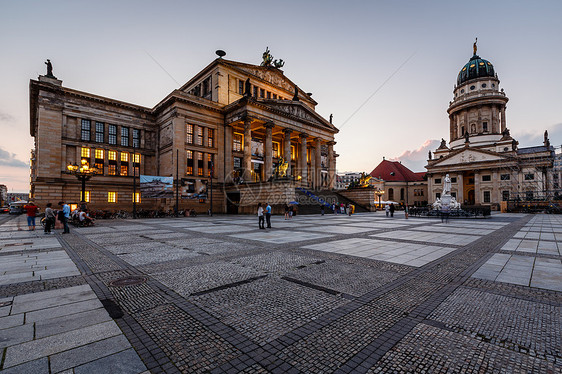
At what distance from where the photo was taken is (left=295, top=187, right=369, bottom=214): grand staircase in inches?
1411

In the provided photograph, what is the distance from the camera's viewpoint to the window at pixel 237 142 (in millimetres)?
45025

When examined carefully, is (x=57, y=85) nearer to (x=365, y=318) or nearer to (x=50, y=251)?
(x=50, y=251)

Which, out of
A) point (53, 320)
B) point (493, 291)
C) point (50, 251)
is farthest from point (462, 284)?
point (50, 251)

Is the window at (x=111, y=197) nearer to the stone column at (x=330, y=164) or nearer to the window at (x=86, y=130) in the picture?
the window at (x=86, y=130)

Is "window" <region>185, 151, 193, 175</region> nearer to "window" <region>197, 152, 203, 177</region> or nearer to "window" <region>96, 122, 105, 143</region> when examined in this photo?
"window" <region>197, 152, 203, 177</region>

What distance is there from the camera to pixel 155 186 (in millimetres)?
30688

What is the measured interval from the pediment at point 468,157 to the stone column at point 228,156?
58.7 metres

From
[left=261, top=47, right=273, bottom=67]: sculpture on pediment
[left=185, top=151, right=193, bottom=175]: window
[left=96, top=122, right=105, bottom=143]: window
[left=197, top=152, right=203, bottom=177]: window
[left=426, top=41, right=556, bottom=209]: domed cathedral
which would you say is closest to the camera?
[left=96, top=122, right=105, bottom=143]: window

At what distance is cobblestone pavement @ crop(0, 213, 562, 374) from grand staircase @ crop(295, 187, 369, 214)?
2733 cm

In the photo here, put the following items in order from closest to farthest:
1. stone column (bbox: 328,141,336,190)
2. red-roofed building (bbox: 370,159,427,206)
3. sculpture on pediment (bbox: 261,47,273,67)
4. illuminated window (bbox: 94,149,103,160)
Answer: illuminated window (bbox: 94,149,103,160) → sculpture on pediment (bbox: 261,47,273,67) → stone column (bbox: 328,141,336,190) → red-roofed building (bbox: 370,159,427,206)

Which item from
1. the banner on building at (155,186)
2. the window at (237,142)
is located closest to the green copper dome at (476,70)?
the window at (237,142)

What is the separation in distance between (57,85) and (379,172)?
82702mm

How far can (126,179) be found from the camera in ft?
124

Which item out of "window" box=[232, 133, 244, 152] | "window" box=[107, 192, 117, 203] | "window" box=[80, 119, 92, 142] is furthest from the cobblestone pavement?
"window" box=[232, 133, 244, 152]
